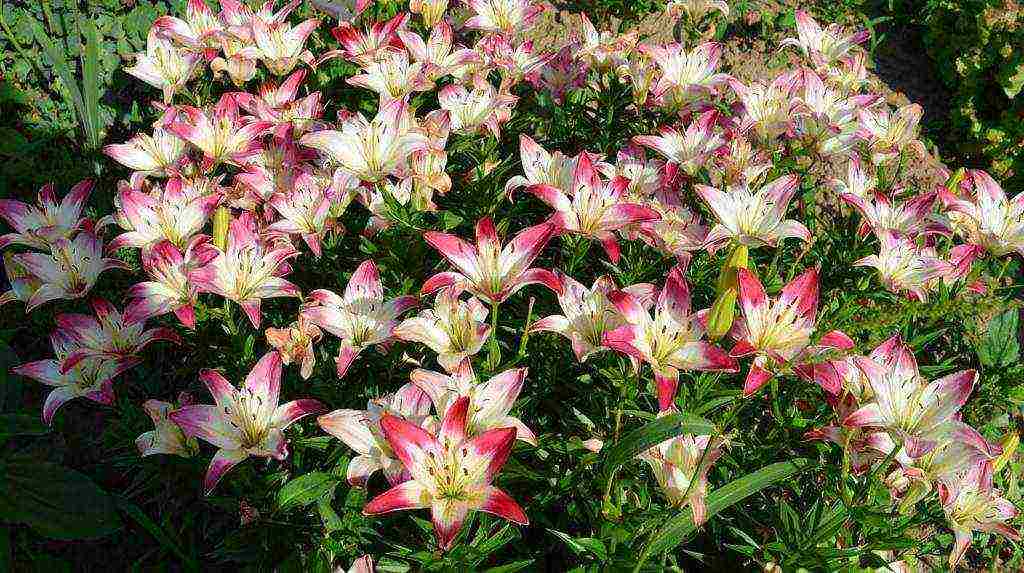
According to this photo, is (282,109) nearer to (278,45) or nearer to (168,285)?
(278,45)

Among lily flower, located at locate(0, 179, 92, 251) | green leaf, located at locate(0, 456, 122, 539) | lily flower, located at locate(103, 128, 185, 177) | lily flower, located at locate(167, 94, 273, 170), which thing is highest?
lily flower, located at locate(167, 94, 273, 170)

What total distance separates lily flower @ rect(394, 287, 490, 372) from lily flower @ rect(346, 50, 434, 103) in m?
0.89

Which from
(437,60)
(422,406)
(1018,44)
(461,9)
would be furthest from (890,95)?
(422,406)

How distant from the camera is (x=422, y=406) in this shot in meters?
1.49

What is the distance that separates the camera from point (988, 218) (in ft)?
6.70

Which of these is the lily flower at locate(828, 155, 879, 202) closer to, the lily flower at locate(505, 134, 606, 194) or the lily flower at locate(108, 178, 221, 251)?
the lily flower at locate(505, 134, 606, 194)

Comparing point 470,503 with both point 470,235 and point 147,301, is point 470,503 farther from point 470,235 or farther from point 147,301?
point 470,235

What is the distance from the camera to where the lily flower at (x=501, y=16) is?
2.58 metres

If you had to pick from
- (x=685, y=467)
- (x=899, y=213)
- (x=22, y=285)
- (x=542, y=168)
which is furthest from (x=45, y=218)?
(x=899, y=213)

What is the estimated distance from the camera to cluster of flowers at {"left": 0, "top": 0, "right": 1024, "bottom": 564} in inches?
58.8

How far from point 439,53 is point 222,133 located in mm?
749

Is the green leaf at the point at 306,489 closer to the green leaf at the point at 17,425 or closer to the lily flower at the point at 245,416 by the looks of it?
the lily flower at the point at 245,416

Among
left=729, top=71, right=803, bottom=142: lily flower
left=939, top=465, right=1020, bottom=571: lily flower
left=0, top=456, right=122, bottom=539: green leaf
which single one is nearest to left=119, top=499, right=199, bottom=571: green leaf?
left=0, top=456, right=122, bottom=539: green leaf

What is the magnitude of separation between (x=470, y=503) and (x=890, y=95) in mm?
3710
